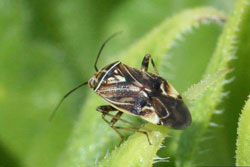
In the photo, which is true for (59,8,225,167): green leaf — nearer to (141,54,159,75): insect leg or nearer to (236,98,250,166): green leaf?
(141,54,159,75): insect leg

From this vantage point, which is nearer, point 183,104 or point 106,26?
point 183,104

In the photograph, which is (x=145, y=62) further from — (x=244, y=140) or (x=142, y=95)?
(x=244, y=140)

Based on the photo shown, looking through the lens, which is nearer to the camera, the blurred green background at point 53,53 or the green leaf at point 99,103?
the green leaf at point 99,103

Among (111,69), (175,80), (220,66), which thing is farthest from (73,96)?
(220,66)

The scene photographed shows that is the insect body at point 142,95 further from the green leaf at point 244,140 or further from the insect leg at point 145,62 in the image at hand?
the green leaf at point 244,140

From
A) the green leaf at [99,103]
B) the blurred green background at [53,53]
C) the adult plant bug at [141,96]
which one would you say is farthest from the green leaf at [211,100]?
the blurred green background at [53,53]

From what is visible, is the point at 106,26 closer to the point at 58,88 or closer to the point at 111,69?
the point at 58,88
